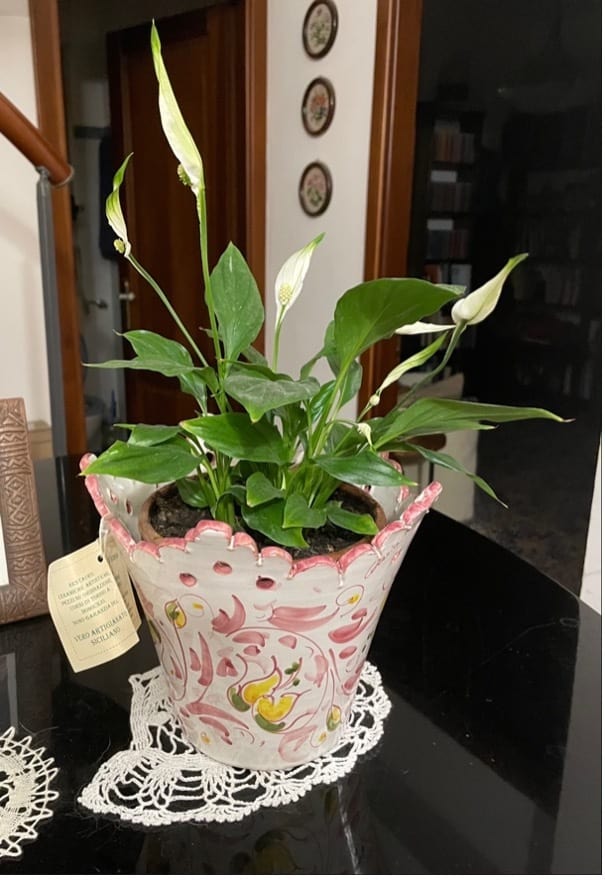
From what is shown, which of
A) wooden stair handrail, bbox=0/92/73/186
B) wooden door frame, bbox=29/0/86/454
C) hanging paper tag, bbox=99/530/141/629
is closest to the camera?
hanging paper tag, bbox=99/530/141/629

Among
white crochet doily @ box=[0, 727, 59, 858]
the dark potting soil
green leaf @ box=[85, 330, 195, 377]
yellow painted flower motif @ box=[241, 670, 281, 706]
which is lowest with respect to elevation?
white crochet doily @ box=[0, 727, 59, 858]

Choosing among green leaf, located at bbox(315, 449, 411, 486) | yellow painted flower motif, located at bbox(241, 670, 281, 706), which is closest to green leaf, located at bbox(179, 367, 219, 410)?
green leaf, located at bbox(315, 449, 411, 486)

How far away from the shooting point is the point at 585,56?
2.05 m

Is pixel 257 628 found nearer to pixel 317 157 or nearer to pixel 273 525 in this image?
pixel 273 525

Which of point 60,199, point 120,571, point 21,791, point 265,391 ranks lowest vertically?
point 21,791

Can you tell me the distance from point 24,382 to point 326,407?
209cm

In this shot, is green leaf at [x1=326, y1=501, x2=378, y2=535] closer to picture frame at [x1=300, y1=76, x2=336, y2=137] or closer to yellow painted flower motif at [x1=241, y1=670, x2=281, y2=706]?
yellow painted flower motif at [x1=241, y1=670, x2=281, y2=706]

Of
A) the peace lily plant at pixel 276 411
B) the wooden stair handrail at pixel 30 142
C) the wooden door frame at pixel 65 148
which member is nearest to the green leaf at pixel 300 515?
the peace lily plant at pixel 276 411

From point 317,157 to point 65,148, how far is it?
808 millimetres

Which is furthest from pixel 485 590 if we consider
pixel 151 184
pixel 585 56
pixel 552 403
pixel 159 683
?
pixel 151 184

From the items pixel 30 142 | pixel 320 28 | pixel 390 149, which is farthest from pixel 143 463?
pixel 320 28

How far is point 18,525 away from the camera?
772mm

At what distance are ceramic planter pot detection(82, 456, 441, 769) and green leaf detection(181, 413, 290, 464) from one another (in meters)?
0.05

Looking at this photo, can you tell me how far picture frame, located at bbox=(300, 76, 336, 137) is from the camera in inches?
90.5
